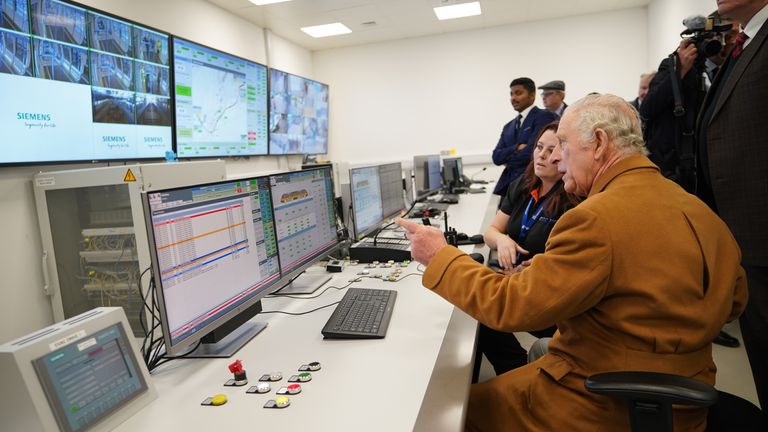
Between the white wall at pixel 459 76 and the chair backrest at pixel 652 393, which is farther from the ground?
the white wall at pixel 459 76

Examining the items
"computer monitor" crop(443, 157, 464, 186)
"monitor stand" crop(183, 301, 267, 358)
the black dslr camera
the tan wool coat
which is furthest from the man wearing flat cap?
"monitor stand" crop(183, 301, 267, 358)

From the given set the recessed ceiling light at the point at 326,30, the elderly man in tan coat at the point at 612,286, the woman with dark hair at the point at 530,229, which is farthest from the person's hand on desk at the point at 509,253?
the recessed ceiling light at the point at 326,30

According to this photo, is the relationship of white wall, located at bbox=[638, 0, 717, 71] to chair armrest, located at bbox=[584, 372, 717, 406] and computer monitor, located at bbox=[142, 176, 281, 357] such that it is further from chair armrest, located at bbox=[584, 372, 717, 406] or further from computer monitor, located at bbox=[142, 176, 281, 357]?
computer monitor, located at bbox=[142, 176, 281, 357]

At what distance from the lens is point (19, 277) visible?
→ 2.41 m

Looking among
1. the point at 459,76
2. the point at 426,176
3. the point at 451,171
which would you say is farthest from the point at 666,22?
the point at 426,176

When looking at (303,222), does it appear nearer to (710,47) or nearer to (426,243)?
(426,243)

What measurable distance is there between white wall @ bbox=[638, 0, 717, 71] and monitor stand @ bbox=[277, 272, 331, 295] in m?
3.91

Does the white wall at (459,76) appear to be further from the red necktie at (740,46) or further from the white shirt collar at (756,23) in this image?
the white shirt collar at (756,23)

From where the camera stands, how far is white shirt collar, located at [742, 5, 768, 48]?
4.83ft

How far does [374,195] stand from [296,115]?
370 centimetres

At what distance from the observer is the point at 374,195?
2.60m

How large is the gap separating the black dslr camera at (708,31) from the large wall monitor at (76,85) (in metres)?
3.38

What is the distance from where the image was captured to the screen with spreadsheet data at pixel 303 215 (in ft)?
5.08

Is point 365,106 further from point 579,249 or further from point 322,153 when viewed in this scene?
point 579,249
